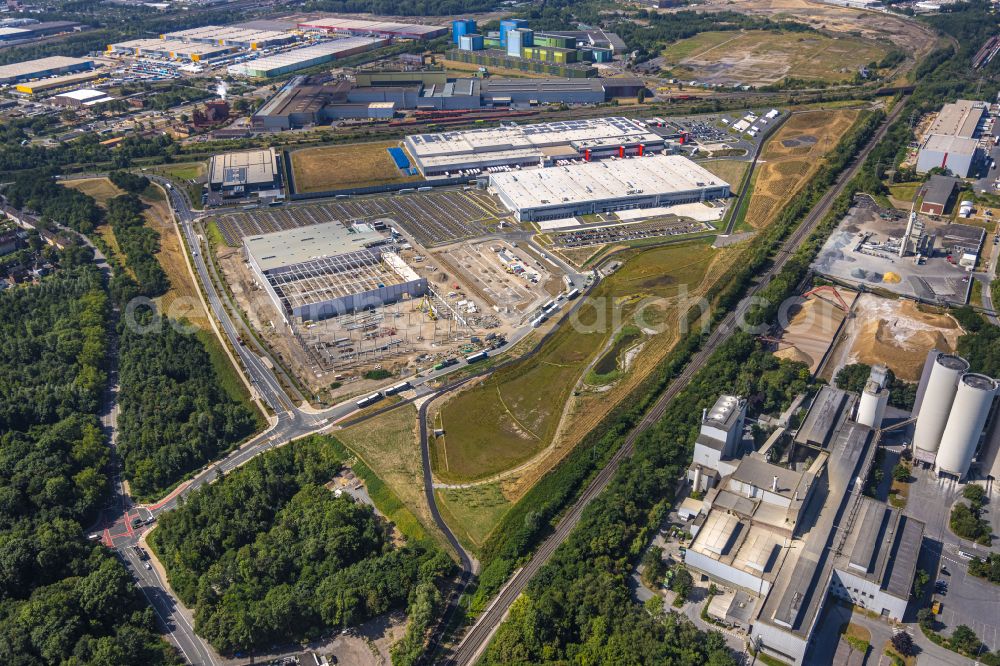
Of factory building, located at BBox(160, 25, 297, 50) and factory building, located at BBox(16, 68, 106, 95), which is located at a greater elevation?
factory building, located at BBox(160, 25, 297, 50)

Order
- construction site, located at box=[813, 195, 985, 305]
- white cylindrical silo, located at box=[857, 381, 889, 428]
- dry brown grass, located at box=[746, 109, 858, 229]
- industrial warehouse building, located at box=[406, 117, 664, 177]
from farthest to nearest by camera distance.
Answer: industrial warehouse building, located at box=[406, 117, 664, 177]
dry brown grass, located at box=[746, 109, 858, 229]
construction site, located at box=[813, 195, 985, 305]
white cylindrical silo, located at box=[857, 381, 889, 428]

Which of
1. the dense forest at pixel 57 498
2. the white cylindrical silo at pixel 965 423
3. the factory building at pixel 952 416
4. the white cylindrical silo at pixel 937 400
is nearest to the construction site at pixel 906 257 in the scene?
the factory building at pixel 952 416

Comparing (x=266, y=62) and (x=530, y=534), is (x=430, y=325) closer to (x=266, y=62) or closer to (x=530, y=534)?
(x=530, y=534)

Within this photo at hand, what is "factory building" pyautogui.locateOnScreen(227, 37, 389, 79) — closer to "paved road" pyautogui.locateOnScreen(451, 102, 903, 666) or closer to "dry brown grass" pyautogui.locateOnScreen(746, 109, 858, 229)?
"dry brown grass" pyautogui.locateOnScreen(746, 109, 858, 229)

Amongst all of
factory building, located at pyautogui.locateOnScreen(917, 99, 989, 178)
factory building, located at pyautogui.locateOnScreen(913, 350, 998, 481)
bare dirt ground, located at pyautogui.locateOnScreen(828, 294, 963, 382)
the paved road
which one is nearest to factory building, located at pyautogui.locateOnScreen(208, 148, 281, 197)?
the paved road

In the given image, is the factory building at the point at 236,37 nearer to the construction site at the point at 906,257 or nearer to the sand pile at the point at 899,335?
the construction site at the point at 906,257

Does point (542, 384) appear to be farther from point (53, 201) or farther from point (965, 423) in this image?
point (53, 201)

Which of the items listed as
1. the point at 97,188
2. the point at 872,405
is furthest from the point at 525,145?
the point at 872,405

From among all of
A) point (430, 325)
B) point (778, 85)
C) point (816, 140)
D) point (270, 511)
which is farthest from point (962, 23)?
point (270, 511)
